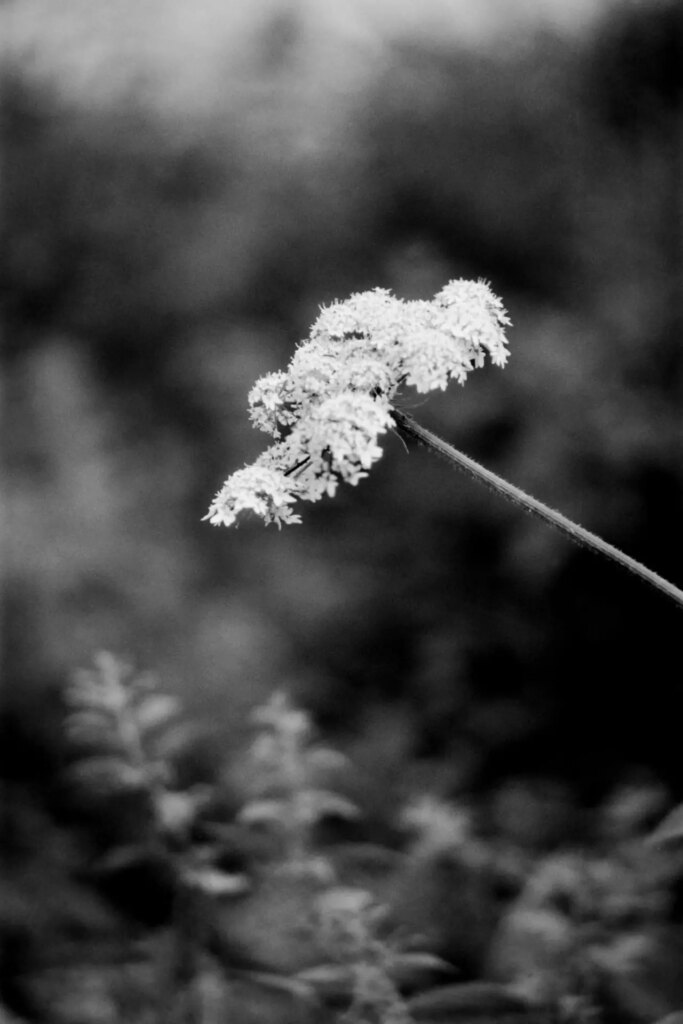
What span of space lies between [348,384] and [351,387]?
0.5 inches

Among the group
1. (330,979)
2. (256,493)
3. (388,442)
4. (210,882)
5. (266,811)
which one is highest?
(388,442)

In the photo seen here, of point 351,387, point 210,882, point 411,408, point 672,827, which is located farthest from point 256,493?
point 411,408

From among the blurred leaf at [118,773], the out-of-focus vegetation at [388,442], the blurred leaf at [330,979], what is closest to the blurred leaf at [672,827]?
the blurred leaf at [330,979]

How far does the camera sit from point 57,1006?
178cm

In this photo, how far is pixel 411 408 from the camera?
306 cm

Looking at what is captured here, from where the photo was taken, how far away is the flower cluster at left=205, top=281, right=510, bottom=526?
3.82 ft

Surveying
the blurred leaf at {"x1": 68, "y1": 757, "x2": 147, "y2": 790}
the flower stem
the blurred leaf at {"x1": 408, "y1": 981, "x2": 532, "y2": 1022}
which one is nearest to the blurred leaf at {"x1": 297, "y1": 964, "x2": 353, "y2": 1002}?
the blurred leaf at {"x1": 408, "y1": 981, "x2": 532, "y2": 1022}

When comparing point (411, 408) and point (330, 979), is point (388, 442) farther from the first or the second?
point (330, 979)

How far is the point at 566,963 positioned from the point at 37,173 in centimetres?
477

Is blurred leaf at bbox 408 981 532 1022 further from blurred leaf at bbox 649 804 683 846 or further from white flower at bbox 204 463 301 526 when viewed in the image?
white flower at bbox 204 463 301 526

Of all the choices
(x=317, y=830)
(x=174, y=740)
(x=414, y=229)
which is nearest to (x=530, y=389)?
(x=414, y=229)

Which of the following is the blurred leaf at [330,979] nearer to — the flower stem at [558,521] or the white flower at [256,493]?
the white flower at [256,493]

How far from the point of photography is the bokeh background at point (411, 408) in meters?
3.45

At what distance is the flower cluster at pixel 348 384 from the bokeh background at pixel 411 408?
1797 millimetres
